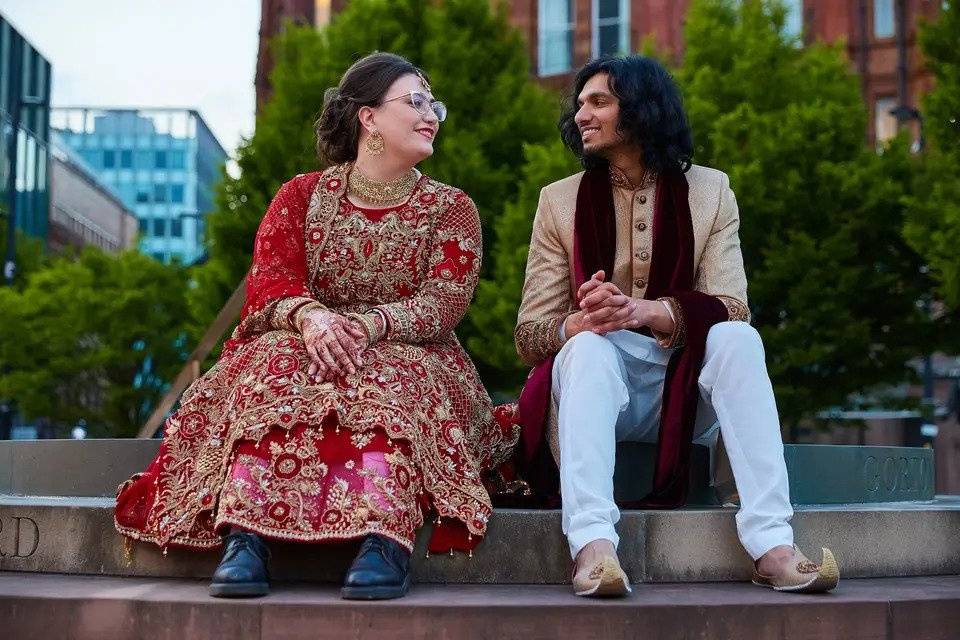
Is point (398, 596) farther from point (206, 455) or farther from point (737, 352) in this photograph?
point (737, 352)

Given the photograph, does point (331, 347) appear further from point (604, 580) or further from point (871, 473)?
point (871, 473)

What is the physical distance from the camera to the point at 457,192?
6.03 meters

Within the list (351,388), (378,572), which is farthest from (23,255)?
(378,572)

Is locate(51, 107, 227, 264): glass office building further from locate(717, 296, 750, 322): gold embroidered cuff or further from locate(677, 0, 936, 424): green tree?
locate(717, 296, 750, 322): gold embroidered cuff

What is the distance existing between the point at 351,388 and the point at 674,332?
4.18 feet

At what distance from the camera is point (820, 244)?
21.1 m

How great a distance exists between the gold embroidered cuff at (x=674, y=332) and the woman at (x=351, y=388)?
83 cm

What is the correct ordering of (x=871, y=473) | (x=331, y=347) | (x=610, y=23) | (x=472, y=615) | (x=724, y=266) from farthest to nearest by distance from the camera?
1. (x=610, y=23)
2. (x=871, y=473)
3. (x=724, y=266)
4. (x=331, y=347)
5. (x=472, y=615)

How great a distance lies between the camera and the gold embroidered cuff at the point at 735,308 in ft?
18.5

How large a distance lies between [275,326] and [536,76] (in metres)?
30.9

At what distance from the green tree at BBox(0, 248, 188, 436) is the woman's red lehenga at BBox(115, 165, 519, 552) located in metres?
26.1

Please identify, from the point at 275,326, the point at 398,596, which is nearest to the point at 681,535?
the point at 398,596

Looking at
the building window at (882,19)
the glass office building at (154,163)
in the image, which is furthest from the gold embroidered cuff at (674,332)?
the glass office building at (154,163)

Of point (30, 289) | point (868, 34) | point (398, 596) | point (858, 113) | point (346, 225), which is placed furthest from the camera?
point (868, 34)
